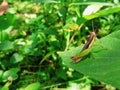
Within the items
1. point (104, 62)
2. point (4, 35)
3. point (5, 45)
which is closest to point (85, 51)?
point (104, 62)

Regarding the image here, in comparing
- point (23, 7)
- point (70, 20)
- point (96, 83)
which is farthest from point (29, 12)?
point (96, 83)

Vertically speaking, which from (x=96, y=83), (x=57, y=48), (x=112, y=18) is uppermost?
(x=112, y=18)

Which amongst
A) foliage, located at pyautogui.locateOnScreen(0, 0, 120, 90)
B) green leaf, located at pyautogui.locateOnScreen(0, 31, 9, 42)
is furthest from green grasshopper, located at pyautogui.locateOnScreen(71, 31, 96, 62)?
green leaf, located at pyautogui.locateOnScreen(0, 31, 9, 42)

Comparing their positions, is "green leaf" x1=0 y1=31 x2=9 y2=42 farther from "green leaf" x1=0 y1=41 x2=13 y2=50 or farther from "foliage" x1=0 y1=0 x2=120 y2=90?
"green leaf" x1=0 y1=41 x2=13 y2=50

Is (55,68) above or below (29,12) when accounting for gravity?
below

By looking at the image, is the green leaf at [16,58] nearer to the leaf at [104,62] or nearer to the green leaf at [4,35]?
the green leaf at [4,35]

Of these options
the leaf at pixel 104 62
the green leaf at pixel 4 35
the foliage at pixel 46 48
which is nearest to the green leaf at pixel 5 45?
the foliage at pixel 46 48

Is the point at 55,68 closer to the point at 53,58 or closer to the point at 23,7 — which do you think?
the point at 53,58

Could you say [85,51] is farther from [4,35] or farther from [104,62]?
[4,35]

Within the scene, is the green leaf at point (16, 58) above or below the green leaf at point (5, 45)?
below
